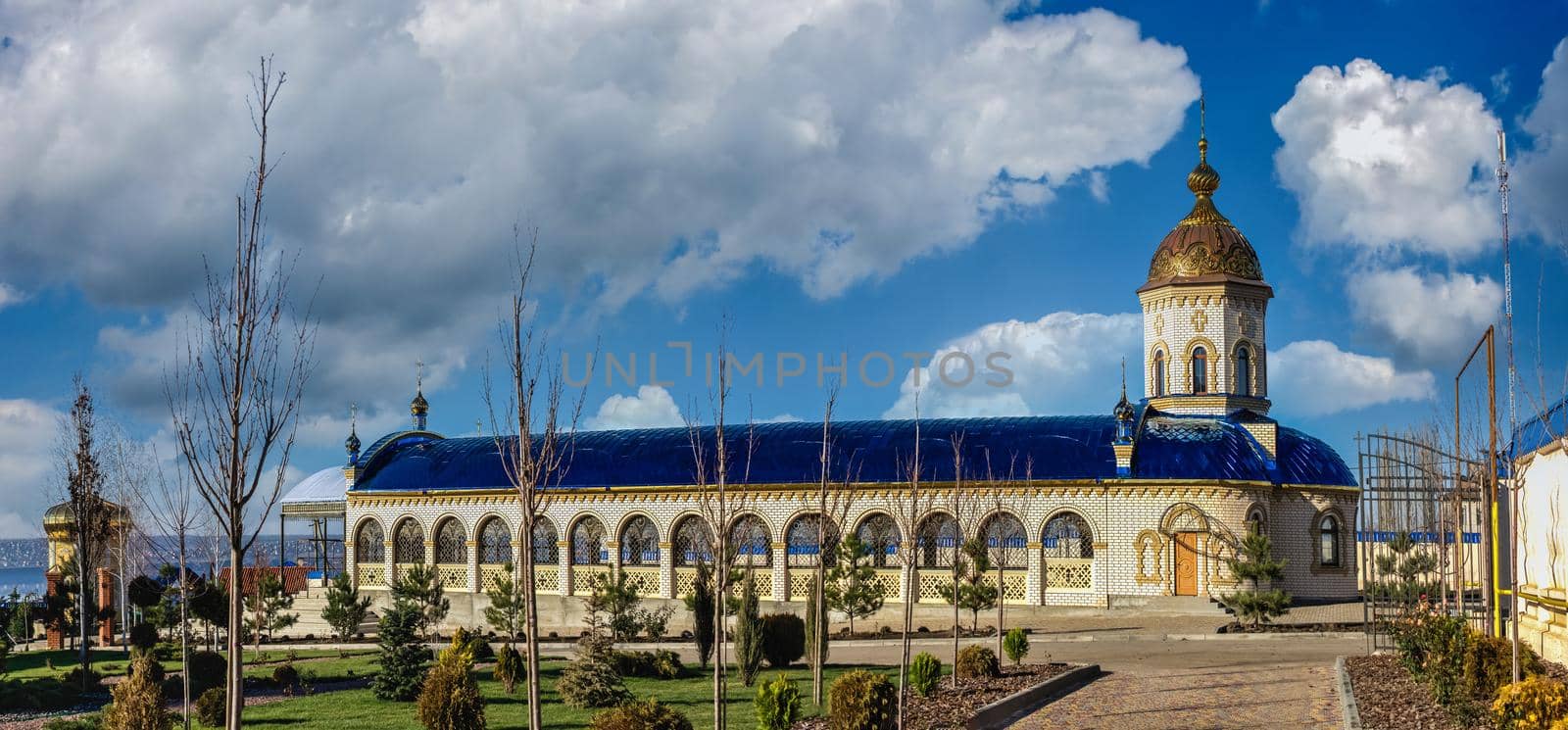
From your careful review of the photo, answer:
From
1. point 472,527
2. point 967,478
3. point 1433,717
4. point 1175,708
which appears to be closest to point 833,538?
point 967,478

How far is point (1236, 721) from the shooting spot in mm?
17344

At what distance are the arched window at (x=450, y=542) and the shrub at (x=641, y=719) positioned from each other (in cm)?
3126

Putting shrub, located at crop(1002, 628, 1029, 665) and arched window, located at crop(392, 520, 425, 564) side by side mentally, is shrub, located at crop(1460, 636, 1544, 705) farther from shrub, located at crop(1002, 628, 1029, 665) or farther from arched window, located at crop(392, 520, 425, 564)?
arched window, located at crop(392, 520, 425, 564)

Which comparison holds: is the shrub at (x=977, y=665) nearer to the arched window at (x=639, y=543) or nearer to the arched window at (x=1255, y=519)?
the arched window at (x=1255, y=519)

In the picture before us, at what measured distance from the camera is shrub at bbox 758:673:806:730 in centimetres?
1485

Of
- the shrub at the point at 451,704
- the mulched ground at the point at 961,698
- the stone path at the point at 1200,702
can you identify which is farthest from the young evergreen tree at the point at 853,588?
the shrub at the point at 451,704

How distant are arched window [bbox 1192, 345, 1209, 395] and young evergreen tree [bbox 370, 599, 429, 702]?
1057 inches

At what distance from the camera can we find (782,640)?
80.3 feet

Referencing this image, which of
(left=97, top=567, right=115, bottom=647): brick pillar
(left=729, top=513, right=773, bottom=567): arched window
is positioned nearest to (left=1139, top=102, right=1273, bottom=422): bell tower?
(left=729, top=513, right=773, bottom=567): arched window

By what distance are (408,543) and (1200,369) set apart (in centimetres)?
2502

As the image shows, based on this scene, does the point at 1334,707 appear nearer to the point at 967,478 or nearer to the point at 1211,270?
the point at 967,478

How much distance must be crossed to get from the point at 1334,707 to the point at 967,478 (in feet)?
59.8

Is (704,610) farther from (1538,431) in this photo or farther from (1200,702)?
(1538,431)

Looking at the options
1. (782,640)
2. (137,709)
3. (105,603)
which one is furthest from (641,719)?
(105,603)
